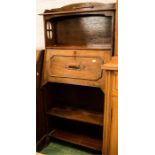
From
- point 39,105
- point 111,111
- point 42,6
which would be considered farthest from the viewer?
point 42,6

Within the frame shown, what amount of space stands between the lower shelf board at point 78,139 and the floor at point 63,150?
0.10 metres

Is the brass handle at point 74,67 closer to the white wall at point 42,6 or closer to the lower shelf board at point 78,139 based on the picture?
the white wall at point 42,6

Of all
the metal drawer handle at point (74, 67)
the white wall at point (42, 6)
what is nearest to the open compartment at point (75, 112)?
the metal drawer handle at point (74, 67)

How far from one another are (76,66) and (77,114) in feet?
1.77

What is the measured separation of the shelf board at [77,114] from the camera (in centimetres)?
178

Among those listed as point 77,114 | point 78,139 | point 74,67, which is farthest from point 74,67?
point 78,139

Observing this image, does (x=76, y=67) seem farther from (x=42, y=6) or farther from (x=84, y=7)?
(x=42, y=6)

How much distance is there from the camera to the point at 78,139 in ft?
6.46

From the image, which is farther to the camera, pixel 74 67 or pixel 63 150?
pixel 63 150
